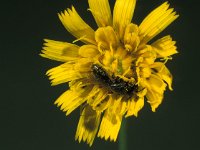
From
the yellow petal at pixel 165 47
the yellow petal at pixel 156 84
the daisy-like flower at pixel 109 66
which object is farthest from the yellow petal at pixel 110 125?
the yellow petal at pixel 165 47

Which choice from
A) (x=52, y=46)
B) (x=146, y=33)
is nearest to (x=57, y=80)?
(x=52, y=46)

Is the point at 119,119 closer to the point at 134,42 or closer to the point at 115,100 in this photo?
the point at 115,100

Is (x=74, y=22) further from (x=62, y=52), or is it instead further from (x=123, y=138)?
(x=123, y=138)

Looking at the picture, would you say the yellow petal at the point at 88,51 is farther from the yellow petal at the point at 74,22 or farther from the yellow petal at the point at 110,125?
the yellow petal at the point at 110,125

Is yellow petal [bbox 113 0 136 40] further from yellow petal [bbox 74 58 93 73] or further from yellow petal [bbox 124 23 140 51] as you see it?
yellow petal [bbox 74 58 93 73]

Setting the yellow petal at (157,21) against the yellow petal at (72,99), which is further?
the yellow petal at (72,99)

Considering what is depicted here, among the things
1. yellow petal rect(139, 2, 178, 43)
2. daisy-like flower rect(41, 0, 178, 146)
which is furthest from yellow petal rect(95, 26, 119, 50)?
yellow petal rect(139, 2, 178, 43)
